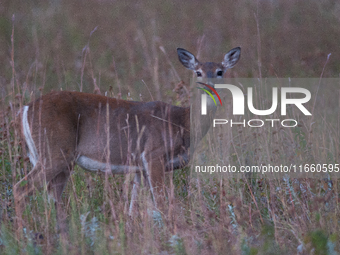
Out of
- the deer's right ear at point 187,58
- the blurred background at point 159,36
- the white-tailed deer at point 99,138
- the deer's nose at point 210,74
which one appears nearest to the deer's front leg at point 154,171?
the white-tailed deer at point 99,138

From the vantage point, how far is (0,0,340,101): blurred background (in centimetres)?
1011

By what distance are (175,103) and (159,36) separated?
5244mm

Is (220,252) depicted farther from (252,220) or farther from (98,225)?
(98,225)

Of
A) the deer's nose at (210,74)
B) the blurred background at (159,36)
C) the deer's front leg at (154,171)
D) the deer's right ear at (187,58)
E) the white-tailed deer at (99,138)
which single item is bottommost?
the deer's front leg at (154,171)

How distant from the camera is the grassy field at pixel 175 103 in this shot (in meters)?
3.76

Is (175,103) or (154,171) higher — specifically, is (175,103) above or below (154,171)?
above

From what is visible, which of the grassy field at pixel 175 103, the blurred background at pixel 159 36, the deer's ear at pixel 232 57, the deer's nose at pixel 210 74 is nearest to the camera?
the grassy field at pixel 175 103

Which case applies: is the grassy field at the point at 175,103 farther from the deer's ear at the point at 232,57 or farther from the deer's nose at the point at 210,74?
the deer's ear at the point at 232,57

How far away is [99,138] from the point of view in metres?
5.20

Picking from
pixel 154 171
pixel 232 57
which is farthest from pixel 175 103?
pixel 154 171

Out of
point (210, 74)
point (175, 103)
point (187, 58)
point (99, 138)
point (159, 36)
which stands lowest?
point (99, 138)

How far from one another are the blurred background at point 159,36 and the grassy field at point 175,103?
31mm

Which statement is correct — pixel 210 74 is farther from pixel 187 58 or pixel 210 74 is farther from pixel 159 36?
pixel 159 36

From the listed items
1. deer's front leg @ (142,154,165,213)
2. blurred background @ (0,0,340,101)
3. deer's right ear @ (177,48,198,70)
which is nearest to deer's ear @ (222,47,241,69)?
deer's right ear @ (177,48,198,70)
